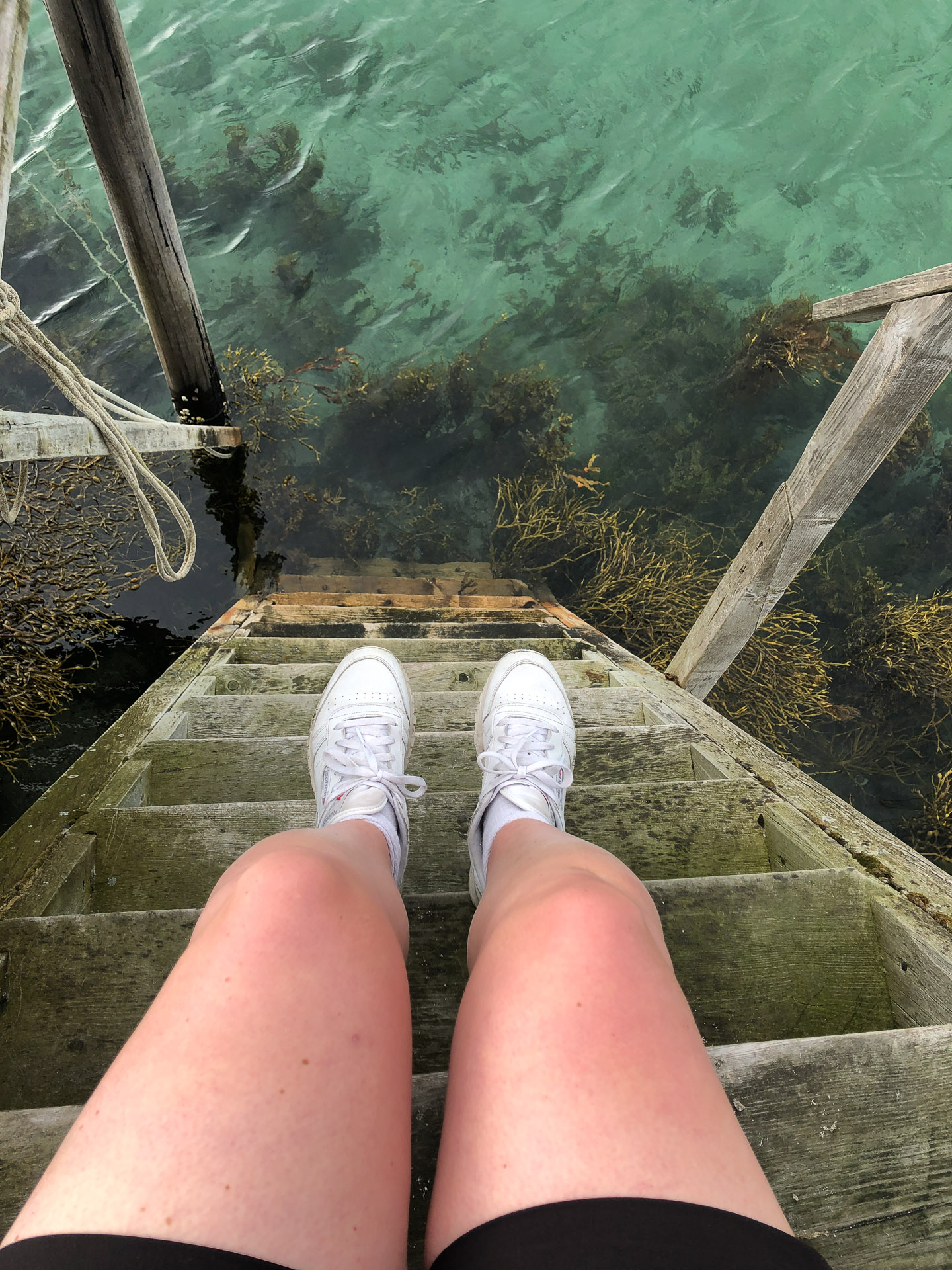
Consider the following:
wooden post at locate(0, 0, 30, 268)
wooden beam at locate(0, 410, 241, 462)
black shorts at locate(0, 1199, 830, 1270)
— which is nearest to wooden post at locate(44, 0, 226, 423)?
wooden post at locate(0, 0, 30, 268)

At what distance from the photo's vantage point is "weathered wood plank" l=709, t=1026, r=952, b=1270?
35.3 inches

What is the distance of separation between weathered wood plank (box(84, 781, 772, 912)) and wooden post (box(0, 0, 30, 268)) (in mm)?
1580

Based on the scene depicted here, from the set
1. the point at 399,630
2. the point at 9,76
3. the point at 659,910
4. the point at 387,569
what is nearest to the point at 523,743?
the point at 659,910

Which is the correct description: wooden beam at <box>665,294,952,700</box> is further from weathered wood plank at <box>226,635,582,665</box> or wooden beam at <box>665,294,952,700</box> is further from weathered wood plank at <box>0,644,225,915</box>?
weathered wood plank at <box>0,644,225,915</box>

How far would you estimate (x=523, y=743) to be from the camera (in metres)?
1.72

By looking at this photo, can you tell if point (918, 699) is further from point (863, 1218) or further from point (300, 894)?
point (300, 894)

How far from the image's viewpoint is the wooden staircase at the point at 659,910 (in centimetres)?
93

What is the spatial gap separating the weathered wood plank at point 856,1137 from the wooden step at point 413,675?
4.98 feet

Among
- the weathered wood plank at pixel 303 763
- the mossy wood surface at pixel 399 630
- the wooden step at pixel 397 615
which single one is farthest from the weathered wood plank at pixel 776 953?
the wooden step at pixel 397 615

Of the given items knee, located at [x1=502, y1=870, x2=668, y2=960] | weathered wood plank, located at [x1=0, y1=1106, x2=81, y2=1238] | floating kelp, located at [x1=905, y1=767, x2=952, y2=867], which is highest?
knee, located at [x1=502, y1=870, x2=668, y2=960]

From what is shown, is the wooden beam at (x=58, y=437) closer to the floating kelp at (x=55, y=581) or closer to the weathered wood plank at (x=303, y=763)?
the floating kelp at (x=55, y=581)

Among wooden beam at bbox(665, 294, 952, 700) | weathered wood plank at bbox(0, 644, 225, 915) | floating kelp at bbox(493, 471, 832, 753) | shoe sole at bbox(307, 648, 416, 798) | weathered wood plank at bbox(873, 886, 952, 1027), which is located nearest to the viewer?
weathered wood plank at bbox(873, 886, 952, 1027)

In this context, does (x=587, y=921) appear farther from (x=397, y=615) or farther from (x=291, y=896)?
(x=397, y=615)

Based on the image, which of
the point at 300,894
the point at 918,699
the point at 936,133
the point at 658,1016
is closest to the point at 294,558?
the point at 300,894
